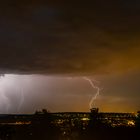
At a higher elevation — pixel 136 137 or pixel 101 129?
pixel 101 129

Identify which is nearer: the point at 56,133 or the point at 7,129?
the point at 7,129

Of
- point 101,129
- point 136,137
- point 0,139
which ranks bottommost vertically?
point 0,139

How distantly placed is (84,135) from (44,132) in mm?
15267

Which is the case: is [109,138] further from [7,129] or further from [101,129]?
[7,129]

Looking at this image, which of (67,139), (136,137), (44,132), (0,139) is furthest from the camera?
(44,132)

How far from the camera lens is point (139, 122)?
19488cm

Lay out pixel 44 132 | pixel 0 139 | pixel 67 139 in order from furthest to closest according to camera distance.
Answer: pixel 44 132
pixel 67 139
pixel 0 139

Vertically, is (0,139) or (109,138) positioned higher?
(109,138)

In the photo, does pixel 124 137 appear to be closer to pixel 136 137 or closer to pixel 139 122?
pixel 136 137

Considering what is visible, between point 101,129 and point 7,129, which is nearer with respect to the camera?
point 7,129

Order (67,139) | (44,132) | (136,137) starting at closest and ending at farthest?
(136,137) < (67,139) < (44,132)

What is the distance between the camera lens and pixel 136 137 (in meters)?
165

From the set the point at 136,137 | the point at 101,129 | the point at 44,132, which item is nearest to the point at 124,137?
the point at 136,137

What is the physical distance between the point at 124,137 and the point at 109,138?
5671mm
